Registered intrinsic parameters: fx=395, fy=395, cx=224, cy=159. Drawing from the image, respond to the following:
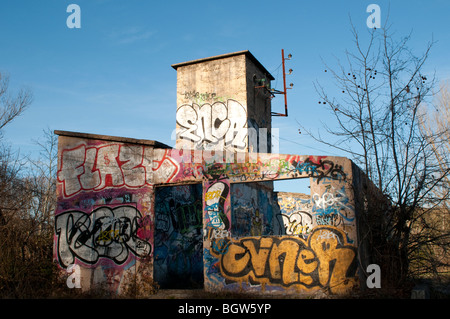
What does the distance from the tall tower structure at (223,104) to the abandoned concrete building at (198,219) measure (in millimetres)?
3037

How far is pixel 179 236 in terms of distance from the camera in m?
13.3

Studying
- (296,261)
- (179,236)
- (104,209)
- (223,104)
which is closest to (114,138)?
(104,209)

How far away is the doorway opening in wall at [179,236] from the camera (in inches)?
495

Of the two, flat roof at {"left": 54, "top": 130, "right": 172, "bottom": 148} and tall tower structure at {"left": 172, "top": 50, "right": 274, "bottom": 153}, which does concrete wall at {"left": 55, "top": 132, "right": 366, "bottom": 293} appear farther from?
tall tower structure at {"left": 172, "top": 50, "right": 274, "bottom": 153}

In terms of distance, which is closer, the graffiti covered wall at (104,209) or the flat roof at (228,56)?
the graffiti covered wall at (104,209)

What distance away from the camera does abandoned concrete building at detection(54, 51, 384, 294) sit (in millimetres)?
9125

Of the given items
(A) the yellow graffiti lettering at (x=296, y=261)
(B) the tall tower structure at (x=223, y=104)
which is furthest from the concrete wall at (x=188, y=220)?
(B) the tall tower structure at (x=223, y=104)

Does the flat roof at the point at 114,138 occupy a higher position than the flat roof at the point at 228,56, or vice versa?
the flat roof at the point at 228,56

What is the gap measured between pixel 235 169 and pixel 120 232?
12.0 ft

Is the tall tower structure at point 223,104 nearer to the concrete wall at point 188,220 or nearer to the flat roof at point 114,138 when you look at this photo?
the concrete wall at point 188,220

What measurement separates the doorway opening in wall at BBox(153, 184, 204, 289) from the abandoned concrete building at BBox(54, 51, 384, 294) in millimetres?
33

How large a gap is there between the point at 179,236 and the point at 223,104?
658 centimetres
